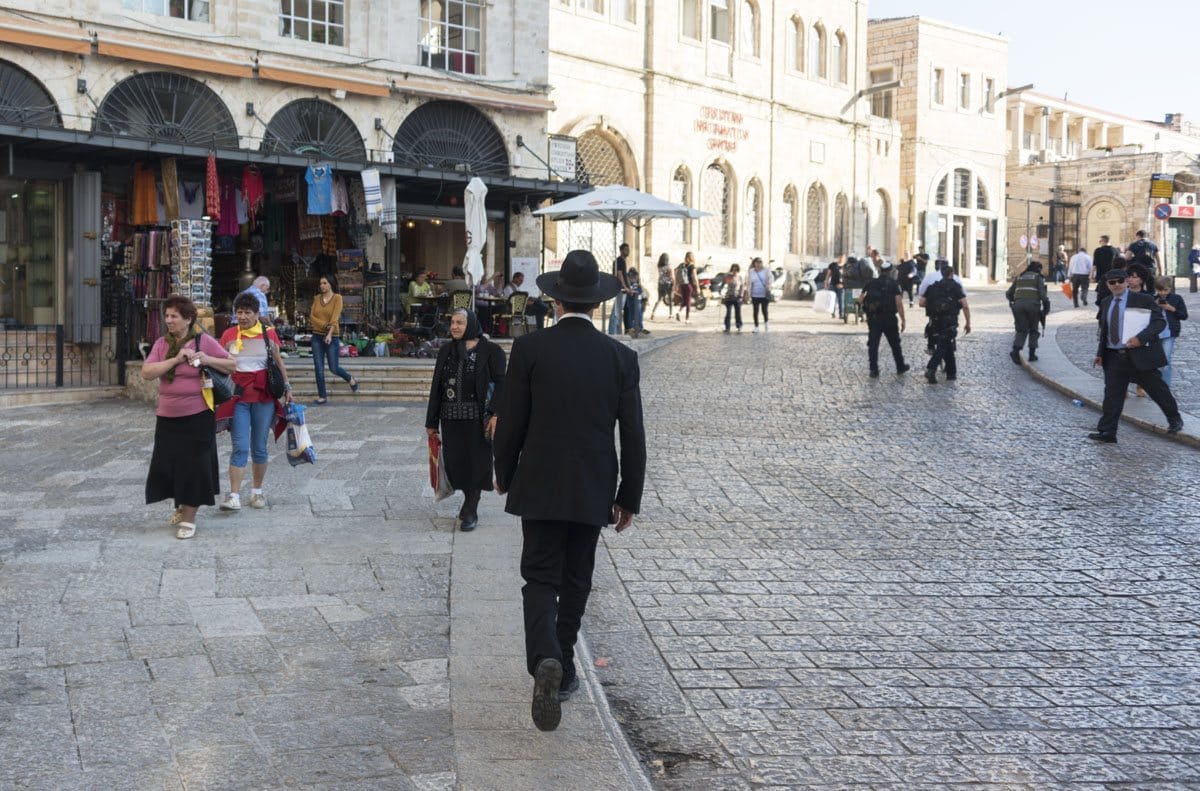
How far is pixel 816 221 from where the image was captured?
40812mm

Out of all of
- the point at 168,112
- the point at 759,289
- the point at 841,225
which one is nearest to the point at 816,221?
the point at 841,225

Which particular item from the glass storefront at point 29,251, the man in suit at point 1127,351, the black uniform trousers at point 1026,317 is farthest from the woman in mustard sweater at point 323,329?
the black uniform trousers at point 1026,317

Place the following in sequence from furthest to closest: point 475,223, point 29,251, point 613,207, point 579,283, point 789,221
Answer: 1. point 789,221
2. point 613,207
3. point 475,223
4. point 29,251
5. point 579,283

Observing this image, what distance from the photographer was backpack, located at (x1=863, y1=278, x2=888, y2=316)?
58.7ft

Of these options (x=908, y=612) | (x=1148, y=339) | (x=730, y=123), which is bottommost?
(x=908, y=612)

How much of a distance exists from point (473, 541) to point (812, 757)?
3.80 meters

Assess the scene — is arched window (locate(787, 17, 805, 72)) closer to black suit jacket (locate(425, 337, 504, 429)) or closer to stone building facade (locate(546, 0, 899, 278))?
stone building facade (locate(546, 0, 899, 278))

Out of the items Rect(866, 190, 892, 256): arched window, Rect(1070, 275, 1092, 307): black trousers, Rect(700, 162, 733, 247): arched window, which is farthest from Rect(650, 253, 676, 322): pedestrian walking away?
Rect(866, 190, 892, 256): arched window

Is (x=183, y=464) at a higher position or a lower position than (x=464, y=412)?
lower

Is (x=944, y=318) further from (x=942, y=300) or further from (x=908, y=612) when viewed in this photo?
(x=908, y=612)

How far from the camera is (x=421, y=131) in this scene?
74.5ft

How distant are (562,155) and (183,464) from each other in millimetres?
17581

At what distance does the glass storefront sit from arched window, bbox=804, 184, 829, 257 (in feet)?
86.1

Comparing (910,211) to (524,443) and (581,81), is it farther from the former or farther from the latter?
(524,443)
